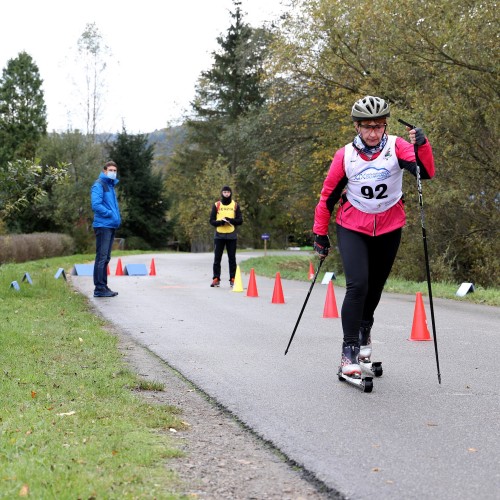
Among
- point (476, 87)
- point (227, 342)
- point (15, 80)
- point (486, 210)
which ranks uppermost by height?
point (15, 80)

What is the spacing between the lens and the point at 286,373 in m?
6.99

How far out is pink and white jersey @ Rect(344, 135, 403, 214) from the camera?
6207 mm

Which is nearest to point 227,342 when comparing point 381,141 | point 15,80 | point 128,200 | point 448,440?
point 381,141

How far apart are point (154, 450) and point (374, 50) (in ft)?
59.7

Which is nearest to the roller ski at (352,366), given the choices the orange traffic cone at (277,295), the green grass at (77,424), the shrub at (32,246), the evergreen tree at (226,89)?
the green grass at (77,424)

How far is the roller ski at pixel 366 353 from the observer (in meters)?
6.72

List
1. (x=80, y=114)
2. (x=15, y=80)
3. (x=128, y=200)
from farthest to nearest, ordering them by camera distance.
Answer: (x=128, y=200) → (x=80, y=114) → (x=15, y=80)

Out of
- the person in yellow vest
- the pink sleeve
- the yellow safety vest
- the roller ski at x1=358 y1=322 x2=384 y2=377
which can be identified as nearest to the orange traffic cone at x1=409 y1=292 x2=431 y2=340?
the roller ski at x1=358 y1=322 x2=384 y2=377

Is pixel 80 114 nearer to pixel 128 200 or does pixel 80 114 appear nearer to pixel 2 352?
pixel 128 200

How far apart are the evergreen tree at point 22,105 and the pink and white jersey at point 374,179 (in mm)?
45325

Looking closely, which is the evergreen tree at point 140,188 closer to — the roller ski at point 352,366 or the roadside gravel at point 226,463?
the roller ski at point 352,366

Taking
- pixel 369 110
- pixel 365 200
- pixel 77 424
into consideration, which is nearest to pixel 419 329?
pixel 365 200

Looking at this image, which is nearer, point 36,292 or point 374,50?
point 36,292

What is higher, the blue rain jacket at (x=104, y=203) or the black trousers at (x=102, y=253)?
the blue rain jacket at (x=104, y=203)
